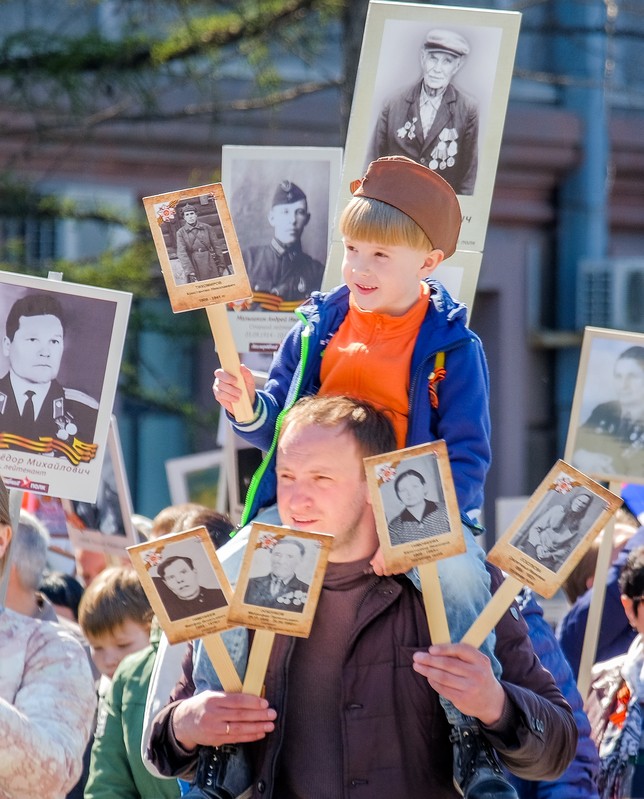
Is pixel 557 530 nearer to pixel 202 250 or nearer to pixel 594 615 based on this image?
pixel 202 250

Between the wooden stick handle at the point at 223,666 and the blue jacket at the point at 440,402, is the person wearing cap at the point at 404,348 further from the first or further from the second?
the wooden stick handle at the point at 223,666

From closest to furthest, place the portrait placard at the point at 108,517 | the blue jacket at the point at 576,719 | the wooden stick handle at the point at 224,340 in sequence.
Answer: the wooden stick handle at the point at 224,340 → the blue jacket at the point at 576,719 → the portrait placard at the point at 108,517

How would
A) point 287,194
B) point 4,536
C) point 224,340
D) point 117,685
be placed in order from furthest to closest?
point 287,194
point 117,685
point 4,536
point 224,340

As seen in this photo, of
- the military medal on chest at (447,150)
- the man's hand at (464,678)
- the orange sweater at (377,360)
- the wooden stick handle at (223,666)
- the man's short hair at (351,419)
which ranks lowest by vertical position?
the wooden stick handle at (223,666)

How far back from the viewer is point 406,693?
2279 millimetres

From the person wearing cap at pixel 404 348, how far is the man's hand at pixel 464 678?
34 centimetres

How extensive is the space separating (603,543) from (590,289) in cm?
690

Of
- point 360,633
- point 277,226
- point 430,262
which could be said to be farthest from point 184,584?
point 277,226

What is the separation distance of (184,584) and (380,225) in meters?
0.74

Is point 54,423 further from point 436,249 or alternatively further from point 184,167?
point 184,167

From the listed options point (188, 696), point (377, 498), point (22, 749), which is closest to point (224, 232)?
point (377, 498)

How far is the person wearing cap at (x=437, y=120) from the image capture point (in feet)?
10.6

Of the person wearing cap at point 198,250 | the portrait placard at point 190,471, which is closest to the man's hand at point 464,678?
the person wearing cap at point 198,250

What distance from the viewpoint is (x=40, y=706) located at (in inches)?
102
